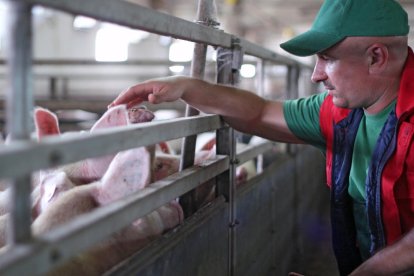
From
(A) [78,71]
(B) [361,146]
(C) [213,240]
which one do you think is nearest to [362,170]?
(B) [361,146]

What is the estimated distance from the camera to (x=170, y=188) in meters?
1.49

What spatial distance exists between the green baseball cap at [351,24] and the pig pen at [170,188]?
0.31 m

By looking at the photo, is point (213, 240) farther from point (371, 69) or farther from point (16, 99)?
point (16, 99)

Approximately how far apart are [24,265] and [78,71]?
1804 centimetres

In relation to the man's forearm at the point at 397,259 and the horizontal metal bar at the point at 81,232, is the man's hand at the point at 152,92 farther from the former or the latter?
the man's forearm at the point at 397,259

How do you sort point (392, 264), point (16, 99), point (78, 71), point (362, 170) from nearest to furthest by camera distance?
point (16, 99) < point (392, 264) < point (362, 170) < point (78, 71)

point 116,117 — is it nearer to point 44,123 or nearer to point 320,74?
point 44,123

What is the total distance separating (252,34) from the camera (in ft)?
73.7

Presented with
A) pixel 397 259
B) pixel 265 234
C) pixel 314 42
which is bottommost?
pixel 265 234

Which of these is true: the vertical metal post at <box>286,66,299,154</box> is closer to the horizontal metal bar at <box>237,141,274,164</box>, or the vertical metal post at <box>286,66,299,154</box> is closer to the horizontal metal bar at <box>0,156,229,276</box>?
the horizontal metal bar at <box>237,141,274,164</box>

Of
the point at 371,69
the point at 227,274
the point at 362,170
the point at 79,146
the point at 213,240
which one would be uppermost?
the point at 371,69

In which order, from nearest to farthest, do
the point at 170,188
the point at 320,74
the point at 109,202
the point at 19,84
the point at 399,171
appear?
the point at 19,84
the point at 170,188
the point at 109,202
the point at 399,171
the point at 320,74

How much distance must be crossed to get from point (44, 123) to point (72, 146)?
36.3 inches

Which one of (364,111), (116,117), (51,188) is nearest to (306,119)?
(364,111)
